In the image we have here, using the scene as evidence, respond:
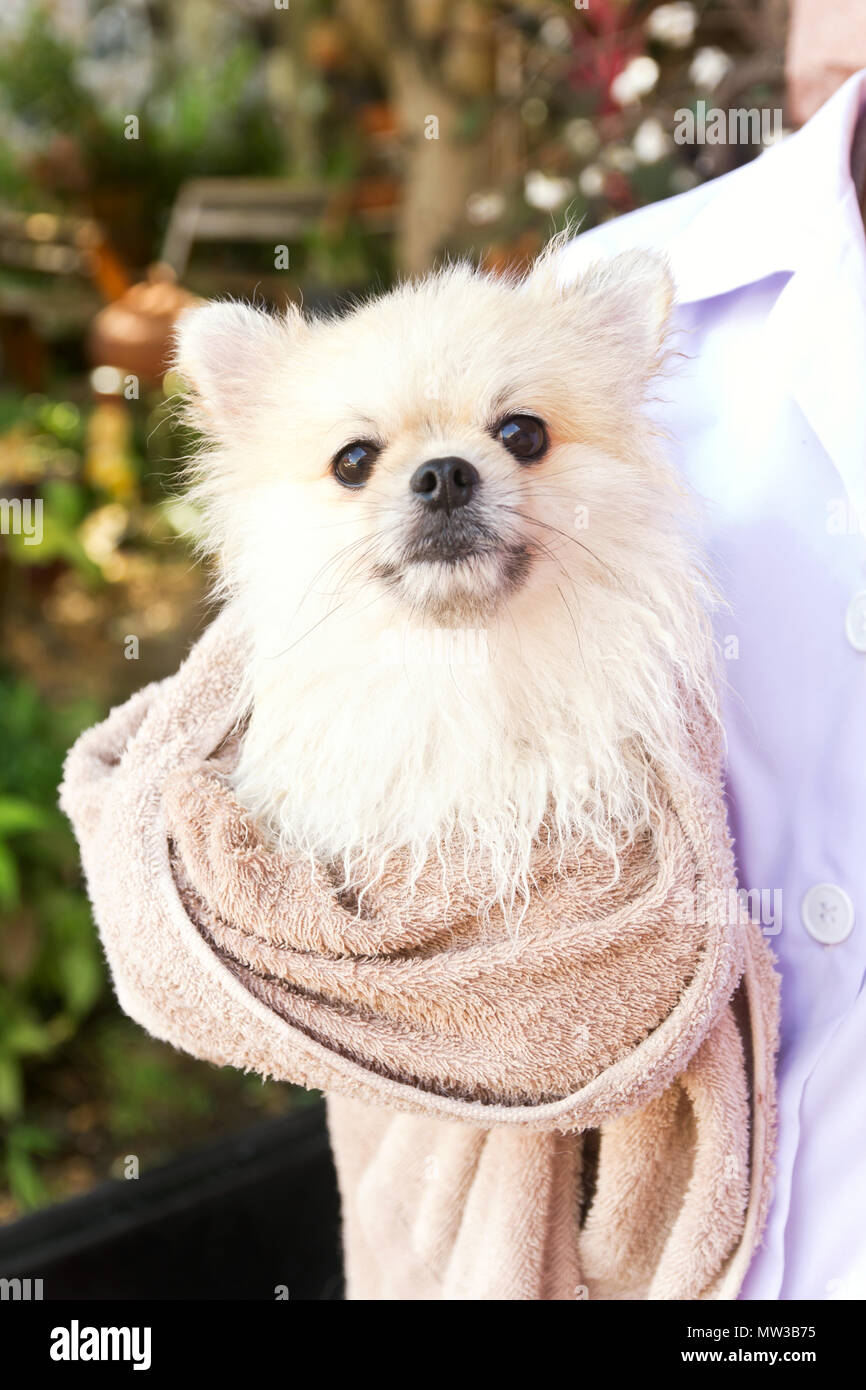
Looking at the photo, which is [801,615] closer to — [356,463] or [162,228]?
[356,463]

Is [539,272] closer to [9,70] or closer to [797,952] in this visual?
[797,952]

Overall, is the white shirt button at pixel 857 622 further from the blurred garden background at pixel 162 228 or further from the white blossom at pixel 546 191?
the white blossom at pixel 546 191

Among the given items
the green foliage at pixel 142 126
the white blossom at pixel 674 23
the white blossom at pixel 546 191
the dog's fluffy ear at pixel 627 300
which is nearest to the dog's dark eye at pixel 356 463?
the dog's fluffy ear at pixel 627 300

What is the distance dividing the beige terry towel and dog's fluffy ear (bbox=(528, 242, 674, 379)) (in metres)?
0.36

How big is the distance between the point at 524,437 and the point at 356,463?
153mm

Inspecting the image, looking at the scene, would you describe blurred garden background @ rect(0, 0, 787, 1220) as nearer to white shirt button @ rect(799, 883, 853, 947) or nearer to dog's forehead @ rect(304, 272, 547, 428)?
dog's forehead @ rect(304, 272, 547, 428)

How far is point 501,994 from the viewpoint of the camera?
88 centimetres

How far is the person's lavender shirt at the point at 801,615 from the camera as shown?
1.00 m

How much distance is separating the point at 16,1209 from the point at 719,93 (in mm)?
2620

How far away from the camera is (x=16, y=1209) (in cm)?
248

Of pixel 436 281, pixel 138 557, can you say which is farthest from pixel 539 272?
pixel 138 557

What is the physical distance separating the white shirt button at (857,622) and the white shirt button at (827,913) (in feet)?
0.74

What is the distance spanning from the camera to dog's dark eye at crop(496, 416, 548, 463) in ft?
3.18

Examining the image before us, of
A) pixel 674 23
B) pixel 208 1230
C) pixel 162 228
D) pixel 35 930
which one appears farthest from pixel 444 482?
pixel 162 228
